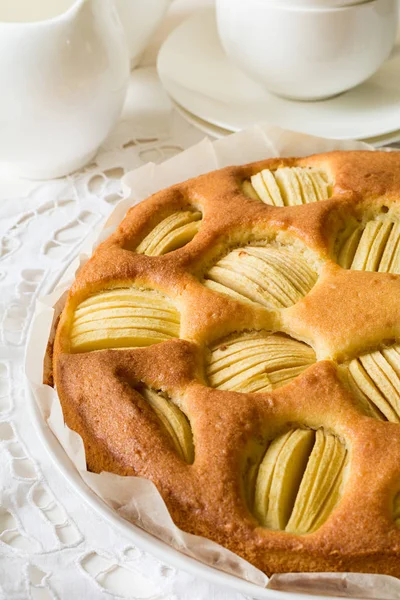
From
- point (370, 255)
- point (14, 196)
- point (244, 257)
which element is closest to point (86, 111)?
point (14, 196)

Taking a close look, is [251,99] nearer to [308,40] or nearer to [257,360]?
[308,40]

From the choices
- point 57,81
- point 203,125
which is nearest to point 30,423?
point 57,81

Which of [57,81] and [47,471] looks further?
[57,81]

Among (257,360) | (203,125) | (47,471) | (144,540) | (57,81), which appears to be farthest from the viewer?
(203,125)

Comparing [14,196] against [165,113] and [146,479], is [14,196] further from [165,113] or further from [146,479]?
[146,479]

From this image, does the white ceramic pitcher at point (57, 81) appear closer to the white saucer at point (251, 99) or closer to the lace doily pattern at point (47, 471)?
the lace doily pattern at point (47, 471)

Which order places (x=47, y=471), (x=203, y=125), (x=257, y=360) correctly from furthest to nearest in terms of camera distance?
(x=203, y=125)
(x=47, y=471)
(x=257, y=360)

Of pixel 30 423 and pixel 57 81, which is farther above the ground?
pixel 57 81
